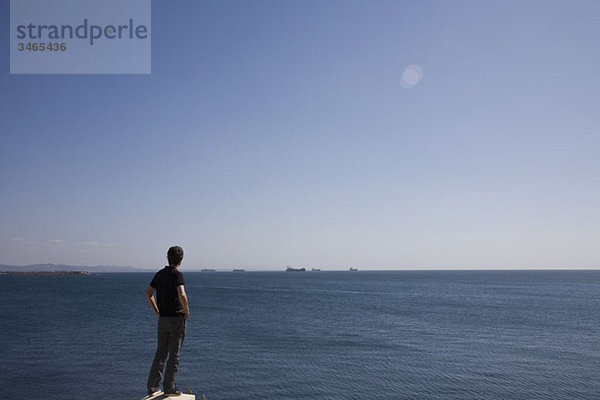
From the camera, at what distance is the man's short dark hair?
6.70m

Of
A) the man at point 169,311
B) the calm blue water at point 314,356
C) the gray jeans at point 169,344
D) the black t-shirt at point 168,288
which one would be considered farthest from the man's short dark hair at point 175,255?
the calm blue water at point 314,356

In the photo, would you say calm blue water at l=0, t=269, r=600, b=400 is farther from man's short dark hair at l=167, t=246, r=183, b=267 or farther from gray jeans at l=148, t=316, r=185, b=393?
man's short dark hair at l=167, t=246, r=183, b=267

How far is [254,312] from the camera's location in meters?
65.2

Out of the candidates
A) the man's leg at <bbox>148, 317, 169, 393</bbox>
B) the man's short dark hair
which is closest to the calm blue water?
the man's leg at <bbox>148, 317, 169, 393</bbox>

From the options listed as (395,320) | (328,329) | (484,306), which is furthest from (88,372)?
(484,306)

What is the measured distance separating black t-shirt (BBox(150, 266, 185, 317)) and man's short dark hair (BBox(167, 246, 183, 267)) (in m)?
0.13

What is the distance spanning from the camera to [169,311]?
22.4ft

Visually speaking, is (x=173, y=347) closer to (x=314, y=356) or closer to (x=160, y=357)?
(x=160, y=357)

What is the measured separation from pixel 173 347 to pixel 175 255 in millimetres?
1786

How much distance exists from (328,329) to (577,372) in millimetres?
26318

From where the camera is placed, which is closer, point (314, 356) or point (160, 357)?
point (160, 357)

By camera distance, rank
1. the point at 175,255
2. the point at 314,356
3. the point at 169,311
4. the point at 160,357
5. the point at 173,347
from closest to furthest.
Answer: the point at 175,255 < the point at 169,311 < the point at 173,347 < the point at 160,357 < the point at 314,356

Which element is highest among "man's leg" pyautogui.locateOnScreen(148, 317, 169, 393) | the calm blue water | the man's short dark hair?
the man's short dark hair

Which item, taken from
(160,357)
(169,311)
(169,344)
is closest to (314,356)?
(160,357)
